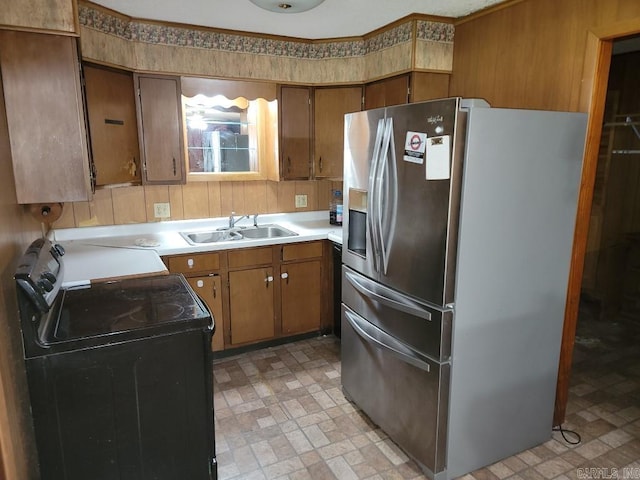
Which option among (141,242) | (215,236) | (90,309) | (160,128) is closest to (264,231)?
(215,236)

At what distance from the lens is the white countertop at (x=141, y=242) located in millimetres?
2227

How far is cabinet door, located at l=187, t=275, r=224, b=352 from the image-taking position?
9.47 ft

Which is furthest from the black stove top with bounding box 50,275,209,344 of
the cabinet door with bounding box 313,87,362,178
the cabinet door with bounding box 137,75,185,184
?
the cabinet door with bounding box 313,87,362,178

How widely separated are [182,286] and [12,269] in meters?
0.66

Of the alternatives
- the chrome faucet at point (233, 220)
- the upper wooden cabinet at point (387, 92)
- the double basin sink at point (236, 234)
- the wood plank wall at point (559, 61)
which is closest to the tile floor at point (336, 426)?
the wood plank wall at point (559, 61)

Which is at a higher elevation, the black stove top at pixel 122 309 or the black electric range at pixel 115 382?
the black stove top at pixel 122 309

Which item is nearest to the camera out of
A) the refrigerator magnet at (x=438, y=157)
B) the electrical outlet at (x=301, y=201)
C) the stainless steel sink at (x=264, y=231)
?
the refrigerator magnet at (x=438, y=157)

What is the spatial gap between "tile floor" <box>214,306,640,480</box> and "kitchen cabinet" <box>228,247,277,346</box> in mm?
187

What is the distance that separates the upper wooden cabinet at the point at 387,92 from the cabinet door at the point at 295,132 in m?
0.46

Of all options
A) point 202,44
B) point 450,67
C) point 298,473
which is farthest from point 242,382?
point 450,67

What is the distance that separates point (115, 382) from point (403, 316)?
1216 millimetres

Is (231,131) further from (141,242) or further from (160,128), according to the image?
(141,242)

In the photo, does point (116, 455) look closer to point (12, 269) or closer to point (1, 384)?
point (1, 384)

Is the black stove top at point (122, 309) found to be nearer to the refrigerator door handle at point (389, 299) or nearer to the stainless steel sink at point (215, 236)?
the refrigerator door handle at point (389, 299)
